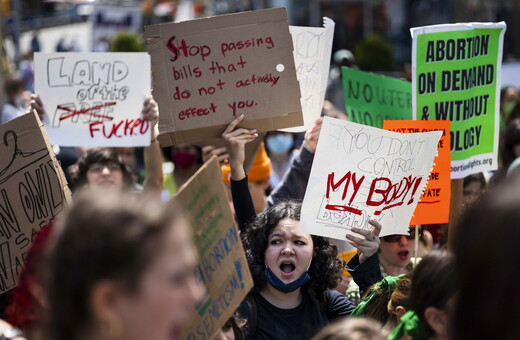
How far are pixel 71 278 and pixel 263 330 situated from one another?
205 centimetres

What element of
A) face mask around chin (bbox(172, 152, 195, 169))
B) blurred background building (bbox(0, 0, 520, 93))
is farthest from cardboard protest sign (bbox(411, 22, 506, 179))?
blurred background building (bbox(0, 0, 520, 93))

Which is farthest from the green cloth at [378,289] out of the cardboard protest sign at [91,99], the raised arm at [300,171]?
the cardboard protest sign at [91,99]

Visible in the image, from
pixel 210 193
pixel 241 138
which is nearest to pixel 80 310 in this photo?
pixel 210 193

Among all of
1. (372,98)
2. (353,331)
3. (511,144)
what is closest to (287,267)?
(353,331)

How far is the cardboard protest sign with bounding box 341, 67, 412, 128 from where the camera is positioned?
5586 millimetres

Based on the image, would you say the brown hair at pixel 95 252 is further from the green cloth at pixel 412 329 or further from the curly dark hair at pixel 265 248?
the curly dark hair at pixel 265 248

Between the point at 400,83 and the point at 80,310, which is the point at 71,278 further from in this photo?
the point at 400,83

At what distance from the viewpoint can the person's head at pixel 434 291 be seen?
2621mm

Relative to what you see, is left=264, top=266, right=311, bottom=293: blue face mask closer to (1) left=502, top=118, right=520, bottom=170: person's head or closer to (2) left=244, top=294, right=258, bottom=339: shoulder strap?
(2) left=244, top=294, right=258, bottom=339: shoulder strap

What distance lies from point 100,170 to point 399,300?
105 inches

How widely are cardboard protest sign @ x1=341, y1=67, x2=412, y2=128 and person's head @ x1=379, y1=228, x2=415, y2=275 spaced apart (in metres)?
0.99

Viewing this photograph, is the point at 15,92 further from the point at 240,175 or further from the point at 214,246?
the point at 214,246

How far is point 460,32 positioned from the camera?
4.99m

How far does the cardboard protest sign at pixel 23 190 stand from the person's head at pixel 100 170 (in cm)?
179
